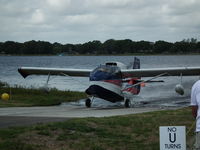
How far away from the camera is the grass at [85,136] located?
876cm

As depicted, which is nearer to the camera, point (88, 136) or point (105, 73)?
point (88, 136)

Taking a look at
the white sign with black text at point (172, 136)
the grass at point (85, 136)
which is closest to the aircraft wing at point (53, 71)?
the grass at point (85, 136)

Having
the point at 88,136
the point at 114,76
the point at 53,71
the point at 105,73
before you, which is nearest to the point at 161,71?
the point at 114,76

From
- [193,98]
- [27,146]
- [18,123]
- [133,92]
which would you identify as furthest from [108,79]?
[193,98]

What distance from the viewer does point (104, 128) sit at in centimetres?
1059

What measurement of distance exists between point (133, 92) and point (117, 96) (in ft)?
14.1

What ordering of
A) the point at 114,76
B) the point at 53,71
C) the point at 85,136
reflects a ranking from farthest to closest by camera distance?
1. the point at 53,71
2. the point at 114,76
3. the point at 85,136

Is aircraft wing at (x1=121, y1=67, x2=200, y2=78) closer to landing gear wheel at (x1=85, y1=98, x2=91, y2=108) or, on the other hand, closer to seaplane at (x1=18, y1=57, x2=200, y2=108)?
seaplane at (x1=18, y1=57, x2=200, y2=108)

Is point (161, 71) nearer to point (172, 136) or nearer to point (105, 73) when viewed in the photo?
point (105, 73)

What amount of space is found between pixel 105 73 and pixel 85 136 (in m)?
12.8

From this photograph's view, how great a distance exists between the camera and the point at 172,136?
20.8 feet

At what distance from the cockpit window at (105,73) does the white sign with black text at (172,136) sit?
15.5m

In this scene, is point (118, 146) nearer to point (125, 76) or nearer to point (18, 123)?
point (18, 123)

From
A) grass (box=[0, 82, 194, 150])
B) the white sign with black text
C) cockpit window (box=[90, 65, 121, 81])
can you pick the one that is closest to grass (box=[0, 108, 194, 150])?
grass (box=[0, 82, 194, 150])
